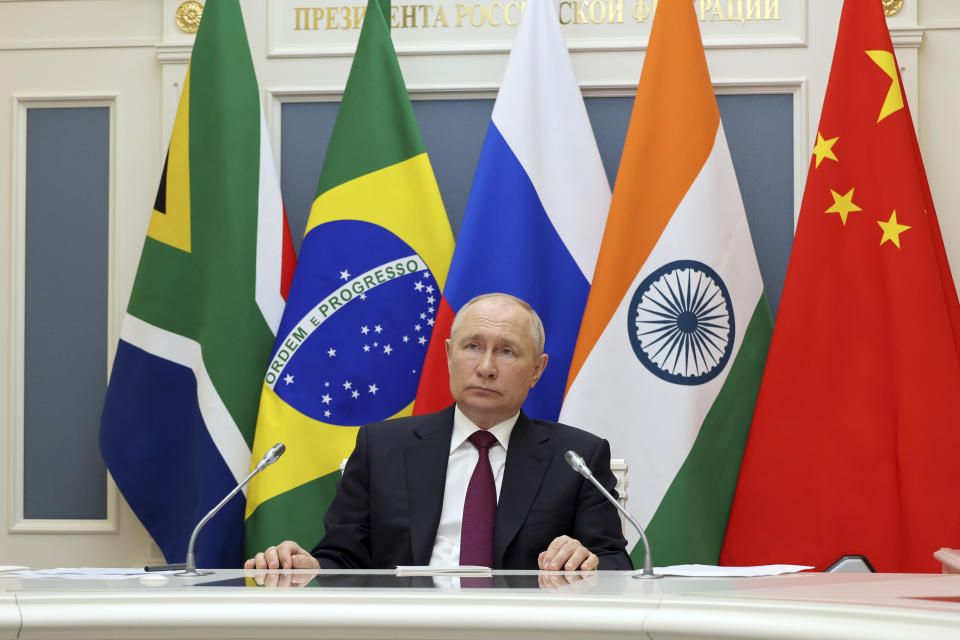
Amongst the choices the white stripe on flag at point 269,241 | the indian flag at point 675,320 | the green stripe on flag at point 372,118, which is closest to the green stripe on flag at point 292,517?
the white stripe on flag at point 269,241

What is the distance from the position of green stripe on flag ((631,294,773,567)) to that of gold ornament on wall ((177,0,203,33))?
2206 millimetres

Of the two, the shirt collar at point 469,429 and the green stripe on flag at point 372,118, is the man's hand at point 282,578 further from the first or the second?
the green stripe on flag at point 372,118

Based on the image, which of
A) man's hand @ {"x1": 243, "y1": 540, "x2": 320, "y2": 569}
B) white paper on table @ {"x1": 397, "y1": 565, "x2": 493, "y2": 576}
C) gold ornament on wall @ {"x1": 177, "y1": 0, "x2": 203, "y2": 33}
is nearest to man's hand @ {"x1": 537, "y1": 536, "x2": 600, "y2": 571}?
white paper on table @ {"x1": 397, "y1": 565, "x2": 493, "y2": 576}

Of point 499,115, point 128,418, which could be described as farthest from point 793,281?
point 128,418

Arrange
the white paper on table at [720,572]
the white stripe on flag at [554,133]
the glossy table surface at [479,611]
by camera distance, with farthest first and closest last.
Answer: the white stripe on flag at [554,133]
the white paper on table at [720,572]
the glossy table surface at [479,611]

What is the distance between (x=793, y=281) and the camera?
3.07m

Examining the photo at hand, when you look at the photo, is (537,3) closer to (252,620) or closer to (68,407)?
(68,407)

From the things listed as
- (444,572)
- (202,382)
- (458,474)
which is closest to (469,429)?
(458,474)

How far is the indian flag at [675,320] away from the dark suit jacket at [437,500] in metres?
0.59

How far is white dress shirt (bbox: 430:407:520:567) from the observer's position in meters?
2.39

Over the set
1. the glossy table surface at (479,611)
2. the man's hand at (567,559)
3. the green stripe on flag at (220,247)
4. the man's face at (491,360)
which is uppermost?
the green stripe on flag at (220,247)

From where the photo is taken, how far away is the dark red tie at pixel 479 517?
235cm

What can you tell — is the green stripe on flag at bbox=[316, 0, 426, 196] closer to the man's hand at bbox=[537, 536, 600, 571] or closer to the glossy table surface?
the man's hand at bbox=[537, 536, 600, 571]

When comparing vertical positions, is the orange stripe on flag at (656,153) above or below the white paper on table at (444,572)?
above
